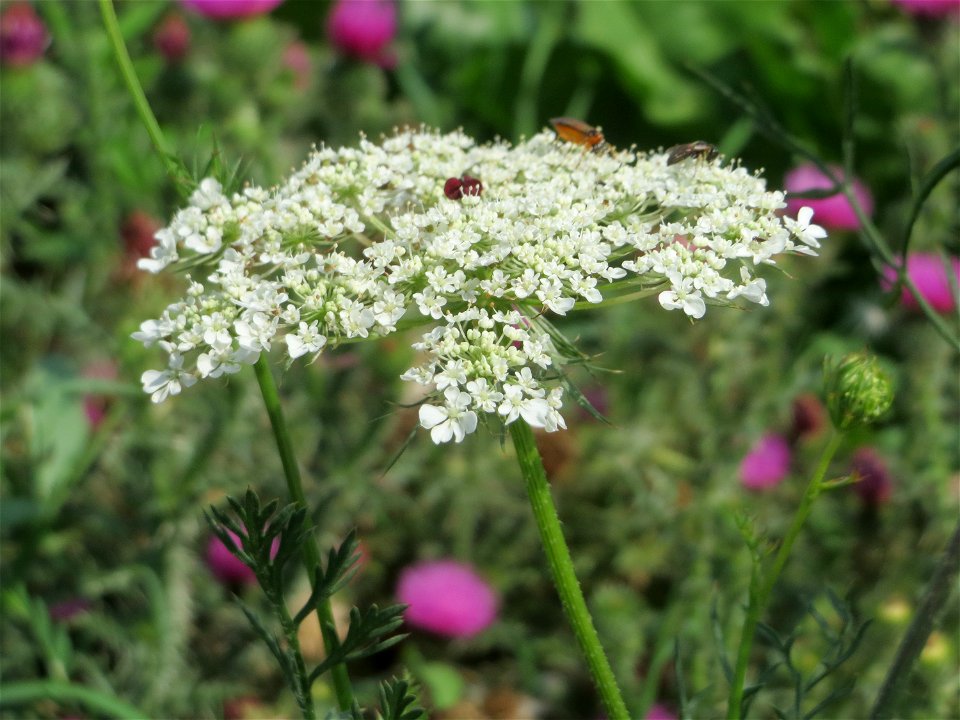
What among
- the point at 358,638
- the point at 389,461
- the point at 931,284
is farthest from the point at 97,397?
the point at 931,284

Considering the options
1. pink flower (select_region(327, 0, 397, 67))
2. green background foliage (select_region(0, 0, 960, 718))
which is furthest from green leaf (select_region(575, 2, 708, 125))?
pink flower (select_region(327, 0, 397, 67))

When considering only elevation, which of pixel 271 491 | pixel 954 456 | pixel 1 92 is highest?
pixel 1 92

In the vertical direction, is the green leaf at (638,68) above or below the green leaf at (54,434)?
above

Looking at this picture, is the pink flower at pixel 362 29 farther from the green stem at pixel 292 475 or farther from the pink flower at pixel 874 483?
the green stem at pixel 292 475

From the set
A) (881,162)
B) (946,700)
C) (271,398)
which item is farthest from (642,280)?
(881,162)

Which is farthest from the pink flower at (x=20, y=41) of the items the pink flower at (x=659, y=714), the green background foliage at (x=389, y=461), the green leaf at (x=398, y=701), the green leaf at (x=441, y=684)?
the green leaf at (x=398, y=701)

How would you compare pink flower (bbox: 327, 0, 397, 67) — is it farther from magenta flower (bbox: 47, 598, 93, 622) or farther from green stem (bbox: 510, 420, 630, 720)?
green stem (bbox: 510, 420, 630, 720)

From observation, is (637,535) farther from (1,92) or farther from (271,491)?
(1,92)
